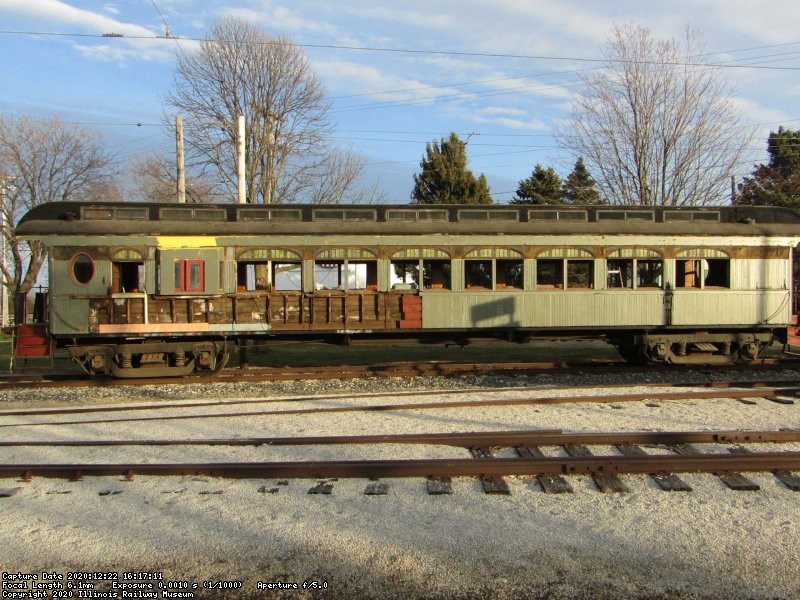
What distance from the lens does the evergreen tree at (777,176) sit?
89.0ft

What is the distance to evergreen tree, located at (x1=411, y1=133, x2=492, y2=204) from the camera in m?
31.0

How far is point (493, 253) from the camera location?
12.1 m

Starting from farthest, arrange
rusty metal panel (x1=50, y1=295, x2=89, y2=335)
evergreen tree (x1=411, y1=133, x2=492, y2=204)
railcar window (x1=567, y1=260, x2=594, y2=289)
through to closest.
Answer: evergreen tree (x1=411, y1=133, x2=492, y2=204)
railcar window (x1=567, y1=260, x2=594, y2=289)
rusty metal panel (x1=50, y1=295, x2=89, y2=335)

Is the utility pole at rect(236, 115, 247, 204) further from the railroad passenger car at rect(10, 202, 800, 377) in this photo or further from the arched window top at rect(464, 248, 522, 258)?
the arched window top at rect(464, 248, 522, 258)

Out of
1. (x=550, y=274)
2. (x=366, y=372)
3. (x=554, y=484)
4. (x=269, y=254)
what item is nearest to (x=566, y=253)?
(x=550, y=274)

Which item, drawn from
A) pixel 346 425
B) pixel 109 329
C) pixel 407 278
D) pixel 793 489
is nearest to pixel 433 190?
pixel 407 278

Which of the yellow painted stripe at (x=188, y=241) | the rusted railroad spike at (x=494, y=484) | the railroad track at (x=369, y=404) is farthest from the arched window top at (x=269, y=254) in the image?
the rusted railroad spike at (x=494, y=484)

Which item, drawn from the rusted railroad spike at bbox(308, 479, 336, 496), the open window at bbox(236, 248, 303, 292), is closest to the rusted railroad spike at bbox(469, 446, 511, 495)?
the rusted railroad spike at bbox(308, 479, 336, 496)

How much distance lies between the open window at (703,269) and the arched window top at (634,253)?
53cm

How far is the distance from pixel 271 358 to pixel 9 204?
821 inches

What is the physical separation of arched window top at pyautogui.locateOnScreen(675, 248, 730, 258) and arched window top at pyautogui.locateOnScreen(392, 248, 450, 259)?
4.94 meters

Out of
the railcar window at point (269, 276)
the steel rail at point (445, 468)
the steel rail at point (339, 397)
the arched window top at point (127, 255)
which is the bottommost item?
the steel rail at point (339, 397)

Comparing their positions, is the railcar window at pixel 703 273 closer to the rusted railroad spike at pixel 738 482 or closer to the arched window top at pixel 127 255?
the rusted railroad spike at pixel 738 482

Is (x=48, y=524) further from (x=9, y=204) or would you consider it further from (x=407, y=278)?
(x=9, y=204)
